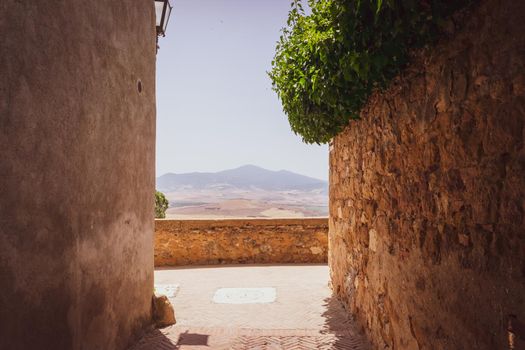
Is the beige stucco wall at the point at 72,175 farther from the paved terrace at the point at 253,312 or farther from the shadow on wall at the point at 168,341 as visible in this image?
the paved terrace at the point at 253,312

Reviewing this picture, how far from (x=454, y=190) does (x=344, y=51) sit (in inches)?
76.9

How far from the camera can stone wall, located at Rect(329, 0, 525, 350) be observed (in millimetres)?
1901

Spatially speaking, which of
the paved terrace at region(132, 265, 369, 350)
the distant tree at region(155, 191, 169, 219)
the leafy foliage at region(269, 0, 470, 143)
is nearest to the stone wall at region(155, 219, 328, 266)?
the paved terrace at region(132, 265, 369, 350)

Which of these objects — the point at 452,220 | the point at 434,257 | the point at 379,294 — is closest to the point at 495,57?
the point at 452,220

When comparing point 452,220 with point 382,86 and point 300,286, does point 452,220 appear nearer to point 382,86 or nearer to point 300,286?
point 382,86

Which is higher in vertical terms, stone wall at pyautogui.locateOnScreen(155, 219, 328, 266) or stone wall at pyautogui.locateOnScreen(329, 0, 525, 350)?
stone wall at pyautogui.locateOnScreen(329, 0, 525, 350)

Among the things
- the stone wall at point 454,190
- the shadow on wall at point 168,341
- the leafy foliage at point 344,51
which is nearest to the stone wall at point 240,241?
the leafy foliage at point 344,51

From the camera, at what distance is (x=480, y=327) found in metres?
2.16

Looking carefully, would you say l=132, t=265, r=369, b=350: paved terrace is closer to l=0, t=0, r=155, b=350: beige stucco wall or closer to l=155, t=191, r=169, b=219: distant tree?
l=0, t=0, r=155, b=350: beige stucco wall

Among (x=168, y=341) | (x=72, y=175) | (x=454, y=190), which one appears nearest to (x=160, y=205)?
(x=168, y=341)

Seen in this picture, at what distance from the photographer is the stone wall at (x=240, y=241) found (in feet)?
32.9

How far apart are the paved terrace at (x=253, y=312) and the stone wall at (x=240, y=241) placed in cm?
76

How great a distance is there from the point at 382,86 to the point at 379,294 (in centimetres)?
224

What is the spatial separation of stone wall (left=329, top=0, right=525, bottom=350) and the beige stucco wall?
2838 mm
